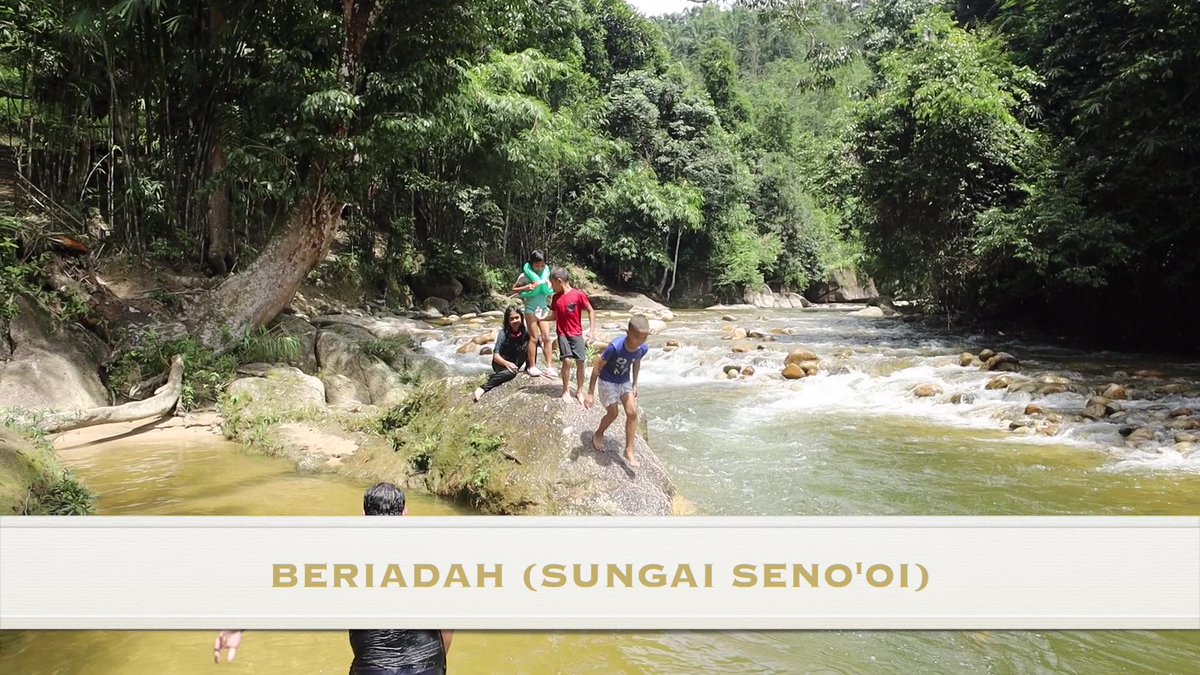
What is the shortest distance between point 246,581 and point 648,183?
26.8 metres

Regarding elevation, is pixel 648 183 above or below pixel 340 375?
above

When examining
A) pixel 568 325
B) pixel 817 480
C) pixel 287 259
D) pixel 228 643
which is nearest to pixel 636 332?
pixel 568 325

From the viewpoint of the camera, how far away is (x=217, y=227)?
429 inches

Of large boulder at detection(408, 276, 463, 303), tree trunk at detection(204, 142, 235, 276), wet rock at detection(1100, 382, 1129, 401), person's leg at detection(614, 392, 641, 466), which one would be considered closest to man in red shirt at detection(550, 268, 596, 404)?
person's leg at detection(614, 392, 641, 466)

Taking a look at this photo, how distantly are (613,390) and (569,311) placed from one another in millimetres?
990

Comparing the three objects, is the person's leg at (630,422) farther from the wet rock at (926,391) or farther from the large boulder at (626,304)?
the large boulder at (626,304)

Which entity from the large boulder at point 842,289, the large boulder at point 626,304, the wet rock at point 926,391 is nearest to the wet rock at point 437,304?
the large boulder at point 626,304

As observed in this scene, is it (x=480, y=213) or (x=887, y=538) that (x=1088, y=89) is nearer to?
(x=887, y=538)

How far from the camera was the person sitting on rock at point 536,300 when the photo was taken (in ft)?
20.8

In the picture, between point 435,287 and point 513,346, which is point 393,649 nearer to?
point 513,346

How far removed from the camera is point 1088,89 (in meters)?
13.8

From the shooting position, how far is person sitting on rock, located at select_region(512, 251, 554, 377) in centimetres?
634

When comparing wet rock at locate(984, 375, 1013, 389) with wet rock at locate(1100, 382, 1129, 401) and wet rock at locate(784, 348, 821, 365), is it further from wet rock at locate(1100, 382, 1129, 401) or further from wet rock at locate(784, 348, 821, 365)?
wet rock at locate(784, 348, 821, 365)

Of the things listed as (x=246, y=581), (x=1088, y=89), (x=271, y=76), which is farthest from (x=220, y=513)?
(x=1088, y=89)
